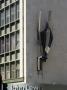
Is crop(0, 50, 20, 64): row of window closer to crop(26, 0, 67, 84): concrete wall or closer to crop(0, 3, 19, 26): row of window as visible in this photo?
crop(26, 0, 67, 84): concrete wall

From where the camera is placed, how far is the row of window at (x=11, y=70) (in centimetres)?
2273

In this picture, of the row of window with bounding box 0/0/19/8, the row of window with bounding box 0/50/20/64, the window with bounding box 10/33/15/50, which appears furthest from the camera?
the row of window with bounding box 0/0/19/8

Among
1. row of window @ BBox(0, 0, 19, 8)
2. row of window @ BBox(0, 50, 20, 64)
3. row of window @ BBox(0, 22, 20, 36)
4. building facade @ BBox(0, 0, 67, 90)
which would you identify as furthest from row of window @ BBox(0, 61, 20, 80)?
row of window @ BBox(0, 0, 19, 8)

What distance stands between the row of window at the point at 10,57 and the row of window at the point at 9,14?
303 cm

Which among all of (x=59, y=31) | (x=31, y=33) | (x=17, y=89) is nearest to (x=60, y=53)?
(x=59, y=31)

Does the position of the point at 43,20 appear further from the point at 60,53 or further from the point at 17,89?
the point at 17,89

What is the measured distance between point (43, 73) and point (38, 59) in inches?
54.2

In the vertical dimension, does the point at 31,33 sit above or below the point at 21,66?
above

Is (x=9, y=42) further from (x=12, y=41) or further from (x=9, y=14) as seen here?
(x=9, y=14)

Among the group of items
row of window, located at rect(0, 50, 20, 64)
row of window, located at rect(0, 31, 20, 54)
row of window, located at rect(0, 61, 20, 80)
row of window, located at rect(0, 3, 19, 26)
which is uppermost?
row of window, located at rect(0, 3, 19, 26)

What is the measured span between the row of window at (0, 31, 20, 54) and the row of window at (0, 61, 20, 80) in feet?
4.53

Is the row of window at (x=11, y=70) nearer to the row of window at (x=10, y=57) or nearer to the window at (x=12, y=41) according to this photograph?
the row of window at (x=10, y=57)

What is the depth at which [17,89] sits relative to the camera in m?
22.1

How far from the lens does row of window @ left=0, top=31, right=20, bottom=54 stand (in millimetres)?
23234
